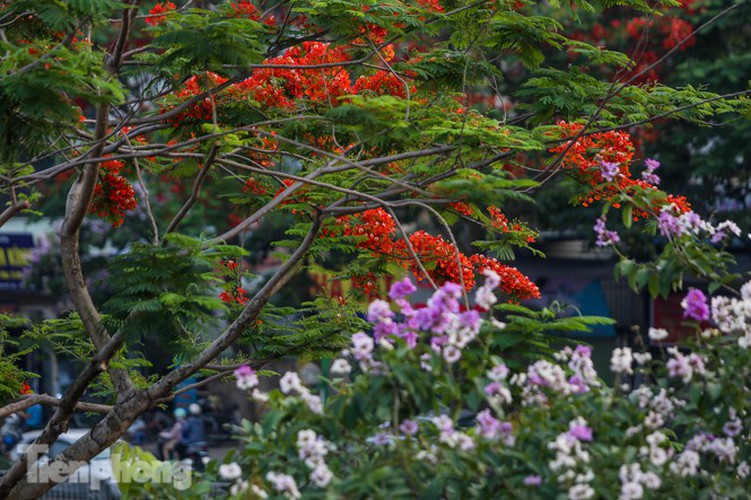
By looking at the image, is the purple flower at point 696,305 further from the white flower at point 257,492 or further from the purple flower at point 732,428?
the white flower at point 257,492

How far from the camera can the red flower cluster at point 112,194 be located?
7207mm

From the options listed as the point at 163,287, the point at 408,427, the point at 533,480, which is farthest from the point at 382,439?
the point at 163,287

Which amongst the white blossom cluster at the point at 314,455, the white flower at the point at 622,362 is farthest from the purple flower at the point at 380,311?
the white flower at the point at 622,362

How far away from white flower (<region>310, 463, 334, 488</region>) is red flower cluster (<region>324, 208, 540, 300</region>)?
3.24 m

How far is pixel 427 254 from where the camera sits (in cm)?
735

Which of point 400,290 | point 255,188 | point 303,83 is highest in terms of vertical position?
point 303,83

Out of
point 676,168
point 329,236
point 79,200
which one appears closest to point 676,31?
point 676,168

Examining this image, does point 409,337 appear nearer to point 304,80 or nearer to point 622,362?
point 622,362

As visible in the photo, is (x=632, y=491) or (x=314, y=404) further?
(x=314, y=404)

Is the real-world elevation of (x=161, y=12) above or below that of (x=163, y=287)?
above

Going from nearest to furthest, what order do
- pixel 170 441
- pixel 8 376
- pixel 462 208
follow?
pixel 462 208 < pixel 8 376 < pixel 170 441

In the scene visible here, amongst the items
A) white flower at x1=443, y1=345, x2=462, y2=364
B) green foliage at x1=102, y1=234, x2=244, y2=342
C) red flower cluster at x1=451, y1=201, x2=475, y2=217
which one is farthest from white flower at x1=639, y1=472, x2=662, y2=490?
red flower cluster at x1=451, y1=201, x2=475, y2=217

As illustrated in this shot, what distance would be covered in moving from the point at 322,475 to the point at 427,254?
3457 millimetres

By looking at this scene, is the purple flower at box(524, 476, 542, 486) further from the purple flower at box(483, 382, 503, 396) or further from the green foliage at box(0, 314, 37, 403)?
the green foliage at box(0, 314, 37, 403)
